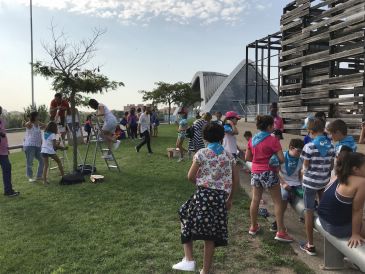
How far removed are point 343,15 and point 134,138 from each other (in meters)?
13.5

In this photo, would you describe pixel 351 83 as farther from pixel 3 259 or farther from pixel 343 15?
pixel 3 259

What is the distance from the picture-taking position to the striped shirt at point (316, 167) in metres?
4.75

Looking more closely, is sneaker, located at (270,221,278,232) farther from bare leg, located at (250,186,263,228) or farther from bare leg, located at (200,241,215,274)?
bare leg, located at (200,241,215,274)

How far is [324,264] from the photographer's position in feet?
14.2

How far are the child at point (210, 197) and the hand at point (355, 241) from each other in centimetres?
123

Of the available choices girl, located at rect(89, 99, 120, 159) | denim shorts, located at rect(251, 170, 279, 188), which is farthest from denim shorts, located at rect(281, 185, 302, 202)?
girl, located at rect(89, 99, 120, 159)

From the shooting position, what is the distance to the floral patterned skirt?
3.85 meters

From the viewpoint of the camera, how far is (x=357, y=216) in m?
3.70

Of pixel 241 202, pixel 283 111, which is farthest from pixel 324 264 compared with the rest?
pixel 283 111

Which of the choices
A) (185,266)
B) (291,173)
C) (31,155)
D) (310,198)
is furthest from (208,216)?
(31,155)

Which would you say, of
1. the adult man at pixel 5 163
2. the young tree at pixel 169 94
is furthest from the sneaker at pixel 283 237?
the young tree at pixel 169 94

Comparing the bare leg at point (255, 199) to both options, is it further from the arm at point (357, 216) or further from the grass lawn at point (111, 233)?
the arm at point (357, 216)

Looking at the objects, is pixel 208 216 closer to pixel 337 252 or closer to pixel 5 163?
pixel 337 252

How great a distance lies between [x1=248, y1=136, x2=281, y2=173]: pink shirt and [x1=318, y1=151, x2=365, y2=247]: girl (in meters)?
1.01
